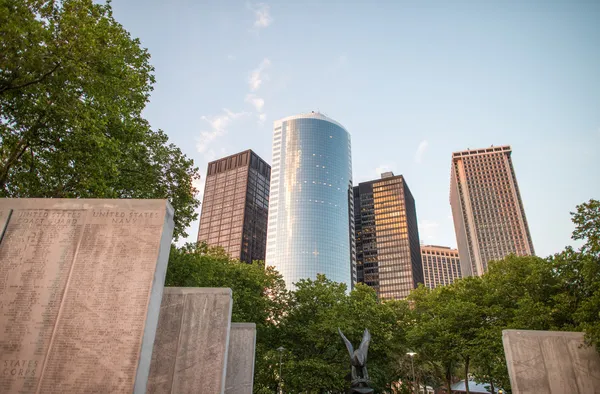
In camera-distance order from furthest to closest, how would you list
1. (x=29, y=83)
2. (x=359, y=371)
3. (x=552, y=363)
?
(x=359, y=371), (x=552, y=363), (x=29, y=83)

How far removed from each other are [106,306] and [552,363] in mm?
17580

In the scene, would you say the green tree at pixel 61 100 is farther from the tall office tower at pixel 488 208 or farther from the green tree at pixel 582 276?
the tall office tower at pixel 488 208

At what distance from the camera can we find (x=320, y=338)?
27656 mm

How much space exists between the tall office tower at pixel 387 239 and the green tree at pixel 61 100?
5735 inches

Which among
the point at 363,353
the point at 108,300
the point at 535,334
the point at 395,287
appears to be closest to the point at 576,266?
the point at 535,334

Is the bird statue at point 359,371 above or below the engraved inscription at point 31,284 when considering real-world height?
below

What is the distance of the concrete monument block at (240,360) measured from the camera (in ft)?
53.9

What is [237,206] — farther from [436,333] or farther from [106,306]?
[106,306]

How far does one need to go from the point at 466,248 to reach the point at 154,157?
17207cm

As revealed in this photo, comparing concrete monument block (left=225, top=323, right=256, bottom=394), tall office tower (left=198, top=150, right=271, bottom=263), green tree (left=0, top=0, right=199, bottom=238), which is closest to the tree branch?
green tree (left=0, top=0, right=199, bottom=238)

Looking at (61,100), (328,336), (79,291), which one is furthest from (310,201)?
(79,291)

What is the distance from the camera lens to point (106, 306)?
356 inches

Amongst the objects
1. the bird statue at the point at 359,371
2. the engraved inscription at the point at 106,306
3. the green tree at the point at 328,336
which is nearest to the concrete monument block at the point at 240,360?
the bird statue at the point at 359,371

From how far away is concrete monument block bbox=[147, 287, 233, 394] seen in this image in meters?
11.6
